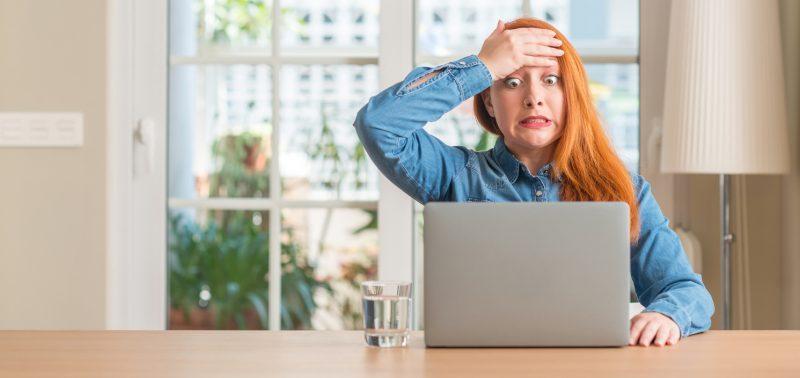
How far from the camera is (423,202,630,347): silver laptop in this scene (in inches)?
46.3

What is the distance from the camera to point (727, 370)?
3.57ft

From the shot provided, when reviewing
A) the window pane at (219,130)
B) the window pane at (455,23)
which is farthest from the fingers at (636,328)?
the window pane at (219,130)

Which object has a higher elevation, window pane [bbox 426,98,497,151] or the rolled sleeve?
window pane [bbox 426,98,497,151]

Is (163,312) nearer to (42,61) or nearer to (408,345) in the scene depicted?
(42,61)

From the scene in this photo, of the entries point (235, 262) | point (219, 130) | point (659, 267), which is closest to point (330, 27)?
point (219, 130)

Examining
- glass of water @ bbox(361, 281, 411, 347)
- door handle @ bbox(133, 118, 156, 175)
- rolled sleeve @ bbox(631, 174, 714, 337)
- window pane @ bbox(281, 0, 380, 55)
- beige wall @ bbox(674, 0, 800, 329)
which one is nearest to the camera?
glass of water @ bbox(361, 281, 411, 347)

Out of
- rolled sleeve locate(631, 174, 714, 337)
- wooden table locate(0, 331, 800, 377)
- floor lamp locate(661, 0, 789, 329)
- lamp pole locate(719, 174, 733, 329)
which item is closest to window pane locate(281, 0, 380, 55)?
floor lamp locate(661, 0, 789, 329)

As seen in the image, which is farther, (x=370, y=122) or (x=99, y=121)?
(x=99, y=121)

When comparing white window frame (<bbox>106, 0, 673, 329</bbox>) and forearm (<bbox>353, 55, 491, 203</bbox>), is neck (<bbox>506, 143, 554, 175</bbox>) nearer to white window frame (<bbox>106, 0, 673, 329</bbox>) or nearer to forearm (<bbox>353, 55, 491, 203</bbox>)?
forearm (<bbox>353, 55, 491, 203</bbox>)

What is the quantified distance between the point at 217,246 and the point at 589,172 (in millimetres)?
2371

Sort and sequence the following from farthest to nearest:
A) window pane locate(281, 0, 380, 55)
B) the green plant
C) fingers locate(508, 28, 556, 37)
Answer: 1. the green plant
2. window pane locate(281, 0, 380, 55)
3. fingers locate(508, 28, 556, 37)

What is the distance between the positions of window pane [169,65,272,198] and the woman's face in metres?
1.32

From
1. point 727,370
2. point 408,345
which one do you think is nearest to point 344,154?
point 408,345

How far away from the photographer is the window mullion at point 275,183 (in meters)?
2.84
